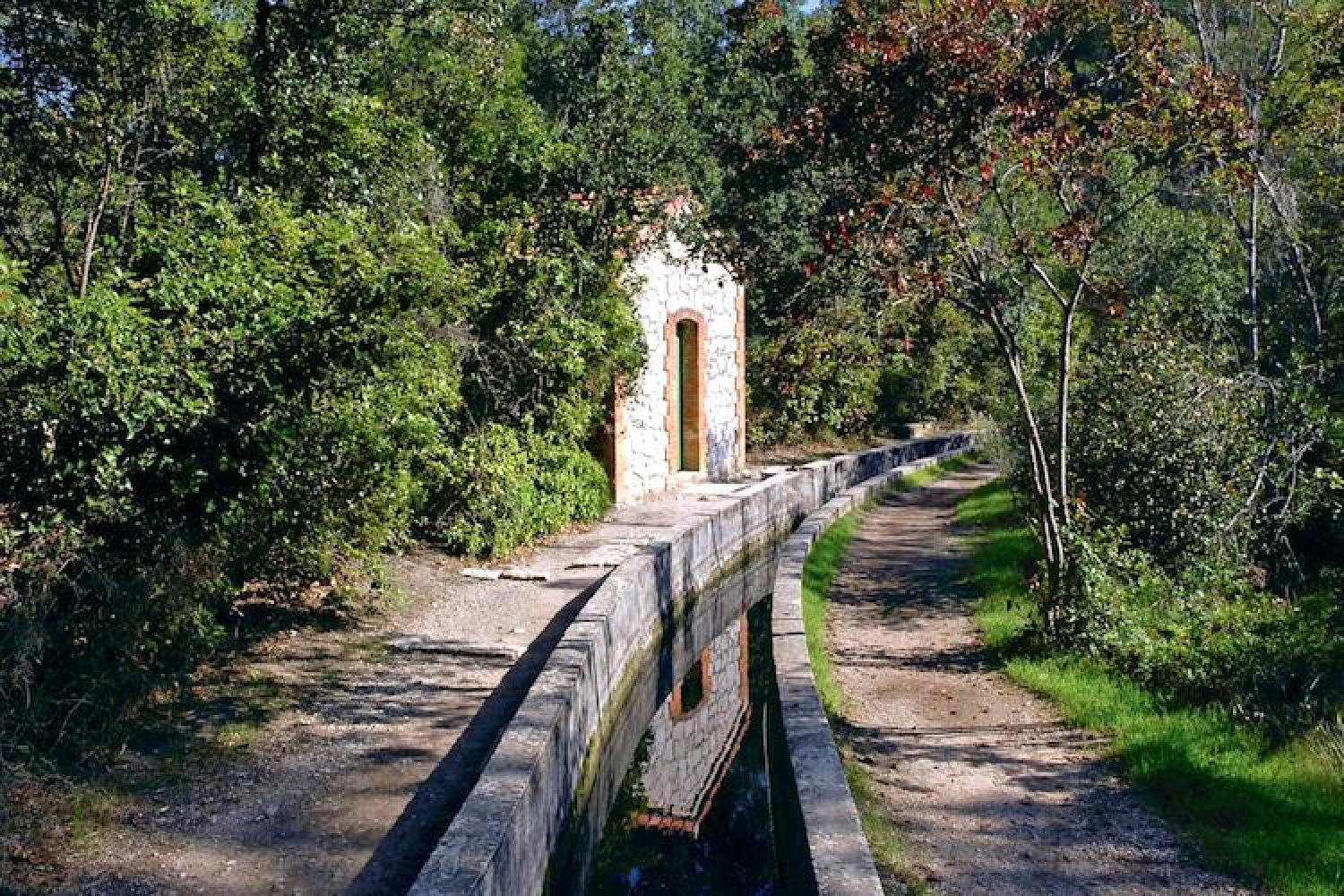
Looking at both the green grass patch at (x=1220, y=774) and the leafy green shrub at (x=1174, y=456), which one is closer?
the green grass patch at (x=1220, y=774)

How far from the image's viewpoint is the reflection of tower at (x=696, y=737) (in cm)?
823

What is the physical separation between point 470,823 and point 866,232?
4849 mm

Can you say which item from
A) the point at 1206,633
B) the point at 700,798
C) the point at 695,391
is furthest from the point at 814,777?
the point at 695,391

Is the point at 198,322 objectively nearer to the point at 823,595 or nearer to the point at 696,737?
the point at 696,737

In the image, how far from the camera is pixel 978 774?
611cm

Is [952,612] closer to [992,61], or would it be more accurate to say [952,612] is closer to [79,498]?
[992,61]

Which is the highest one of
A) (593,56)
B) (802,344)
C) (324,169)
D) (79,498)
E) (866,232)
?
(593,56)

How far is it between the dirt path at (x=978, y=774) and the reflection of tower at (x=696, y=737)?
1.26 metres

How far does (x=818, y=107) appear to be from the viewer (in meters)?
8.24

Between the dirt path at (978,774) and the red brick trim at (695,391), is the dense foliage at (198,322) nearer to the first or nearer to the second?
the dirt path at (978,774)

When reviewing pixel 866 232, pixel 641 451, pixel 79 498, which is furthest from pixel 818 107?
pixel 641 451

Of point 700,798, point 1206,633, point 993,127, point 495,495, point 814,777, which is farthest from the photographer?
point 495,495

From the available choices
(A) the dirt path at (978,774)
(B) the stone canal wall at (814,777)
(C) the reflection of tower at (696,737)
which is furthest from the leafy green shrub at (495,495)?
(A) the dirt path at (978,774)

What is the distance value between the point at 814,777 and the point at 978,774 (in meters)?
1.11
